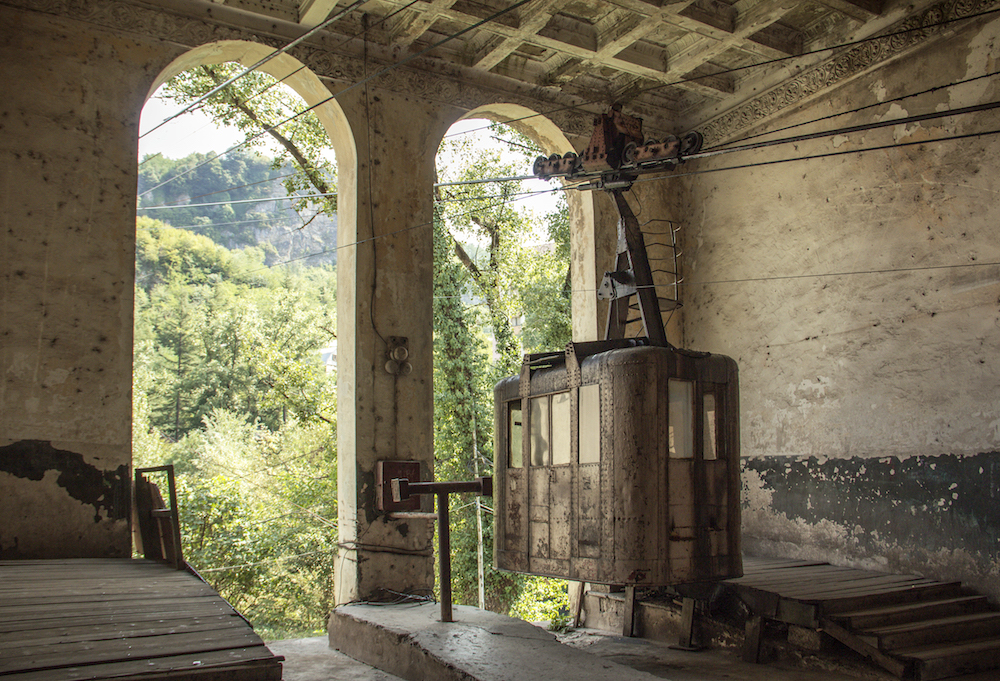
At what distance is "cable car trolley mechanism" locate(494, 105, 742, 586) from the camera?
6059 millimetres

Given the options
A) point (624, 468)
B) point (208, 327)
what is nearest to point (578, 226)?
point (624, 468)

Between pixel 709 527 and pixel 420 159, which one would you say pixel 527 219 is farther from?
pixel 709 527

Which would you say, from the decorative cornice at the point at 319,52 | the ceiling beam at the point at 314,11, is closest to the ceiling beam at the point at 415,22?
the decorative cornice at the point at 319,52

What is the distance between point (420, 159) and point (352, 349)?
8.05 ft

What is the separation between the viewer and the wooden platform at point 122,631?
294 centimetres

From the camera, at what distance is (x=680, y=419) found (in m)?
6.35

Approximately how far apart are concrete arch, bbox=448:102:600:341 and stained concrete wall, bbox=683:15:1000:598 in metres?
1.60

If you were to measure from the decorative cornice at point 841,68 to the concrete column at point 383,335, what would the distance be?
13.8ft

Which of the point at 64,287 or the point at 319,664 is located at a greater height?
the point at 64,287

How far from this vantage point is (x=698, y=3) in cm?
823

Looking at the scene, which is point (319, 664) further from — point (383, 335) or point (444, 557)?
point (383, 335)

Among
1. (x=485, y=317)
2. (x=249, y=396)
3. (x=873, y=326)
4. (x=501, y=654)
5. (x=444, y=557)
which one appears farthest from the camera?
(x=249, y=396)

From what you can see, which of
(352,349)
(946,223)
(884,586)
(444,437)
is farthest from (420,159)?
(444,437)

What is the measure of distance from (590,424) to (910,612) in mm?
3230
